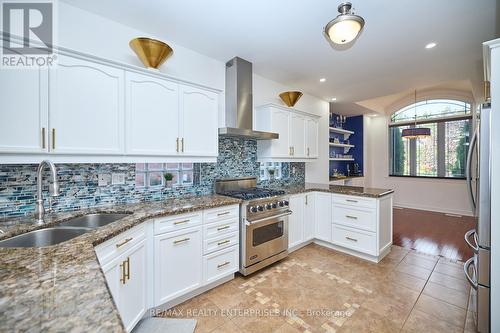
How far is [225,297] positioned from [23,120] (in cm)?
219

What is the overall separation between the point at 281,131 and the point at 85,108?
248cm

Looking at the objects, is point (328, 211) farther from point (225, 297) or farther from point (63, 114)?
point (63, 114)

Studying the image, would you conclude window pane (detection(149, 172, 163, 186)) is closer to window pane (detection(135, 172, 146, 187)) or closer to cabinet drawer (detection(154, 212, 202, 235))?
window pane (detection(135, 172, 146, 187))

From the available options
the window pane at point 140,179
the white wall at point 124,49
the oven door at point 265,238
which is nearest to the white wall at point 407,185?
the white wall at point 124,49

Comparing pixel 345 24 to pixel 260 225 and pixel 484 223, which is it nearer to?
pixel 484 223

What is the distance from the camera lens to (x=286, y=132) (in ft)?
11.5

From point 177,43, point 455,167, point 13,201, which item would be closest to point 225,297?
point 13,201

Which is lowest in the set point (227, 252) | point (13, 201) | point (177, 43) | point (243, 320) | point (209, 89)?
point (243, 320)

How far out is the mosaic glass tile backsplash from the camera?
1.69 meters

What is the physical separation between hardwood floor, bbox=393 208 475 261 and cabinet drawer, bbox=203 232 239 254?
2.83 metres

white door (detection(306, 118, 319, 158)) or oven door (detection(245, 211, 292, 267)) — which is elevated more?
white door (detection(306, 118, 319, 158))

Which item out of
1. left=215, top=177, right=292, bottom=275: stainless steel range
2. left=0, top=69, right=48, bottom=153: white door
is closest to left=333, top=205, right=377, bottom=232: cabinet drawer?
left=215, top=177, right=292, bottom=275: stainless steel range

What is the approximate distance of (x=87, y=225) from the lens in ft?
5.95

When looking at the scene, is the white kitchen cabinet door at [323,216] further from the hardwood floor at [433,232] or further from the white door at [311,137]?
the hardwood floor at [433,232]
